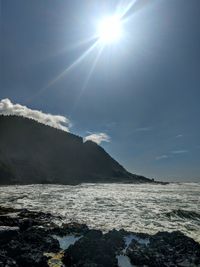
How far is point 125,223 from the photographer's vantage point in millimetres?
25359

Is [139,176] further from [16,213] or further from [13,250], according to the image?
[13,250]

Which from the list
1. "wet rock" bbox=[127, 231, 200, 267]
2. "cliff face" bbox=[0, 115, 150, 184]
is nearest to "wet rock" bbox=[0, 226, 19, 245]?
"wet rock" bbox=[127, 231, 200, 267]

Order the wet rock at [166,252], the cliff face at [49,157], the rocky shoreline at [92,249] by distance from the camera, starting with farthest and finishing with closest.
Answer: the cliff face at [49,157]
the wet rock at [166,252]
the rocky shoreline at [92,249]

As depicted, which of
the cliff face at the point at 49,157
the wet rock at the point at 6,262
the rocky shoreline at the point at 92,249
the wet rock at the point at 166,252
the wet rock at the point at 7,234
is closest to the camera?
the wet rock at the point at 6,262

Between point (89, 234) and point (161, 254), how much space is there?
482 cm

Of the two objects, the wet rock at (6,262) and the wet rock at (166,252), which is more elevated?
the wet rock at (166,252)

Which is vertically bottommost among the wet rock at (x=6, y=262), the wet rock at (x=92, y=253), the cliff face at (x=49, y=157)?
the wet rock at (x=6, y=262)

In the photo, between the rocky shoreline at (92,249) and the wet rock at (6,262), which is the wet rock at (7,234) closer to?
the rocky shoreline at (92,249)

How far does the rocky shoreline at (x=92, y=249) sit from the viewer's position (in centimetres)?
1558

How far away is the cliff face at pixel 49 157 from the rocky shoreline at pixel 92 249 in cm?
6332

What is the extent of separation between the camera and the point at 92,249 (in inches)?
682

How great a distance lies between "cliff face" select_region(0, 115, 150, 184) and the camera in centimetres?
9388

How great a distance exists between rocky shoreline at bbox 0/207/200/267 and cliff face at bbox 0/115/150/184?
208 feet

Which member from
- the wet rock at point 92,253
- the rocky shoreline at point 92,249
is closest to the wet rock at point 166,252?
the rocky shoreline at point 92,249
